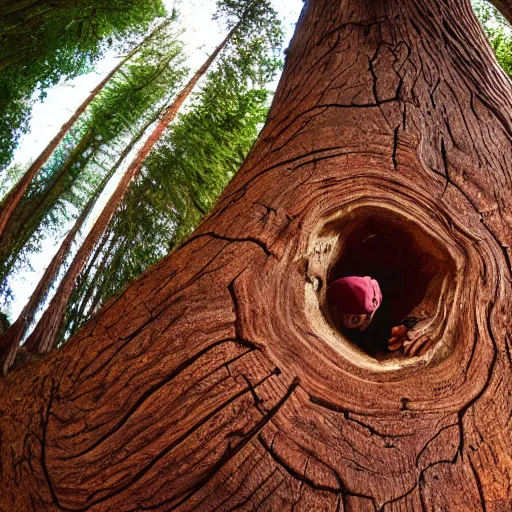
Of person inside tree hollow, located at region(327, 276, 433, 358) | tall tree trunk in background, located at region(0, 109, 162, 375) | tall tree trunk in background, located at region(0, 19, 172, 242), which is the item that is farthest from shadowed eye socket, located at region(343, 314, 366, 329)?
tall tree trunk in background, located at region(0, 19, 172, 242)

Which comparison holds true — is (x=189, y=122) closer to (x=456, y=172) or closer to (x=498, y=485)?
(x=456, y=172)

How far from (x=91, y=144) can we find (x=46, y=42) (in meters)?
0.79

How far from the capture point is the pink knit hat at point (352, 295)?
1.40 meters

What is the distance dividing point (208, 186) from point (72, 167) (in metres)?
1.07

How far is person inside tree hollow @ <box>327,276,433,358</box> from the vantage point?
1.20 m

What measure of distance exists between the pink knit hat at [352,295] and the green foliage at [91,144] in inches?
98.2

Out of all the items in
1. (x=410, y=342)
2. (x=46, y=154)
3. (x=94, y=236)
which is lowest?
(x=410, y=342)

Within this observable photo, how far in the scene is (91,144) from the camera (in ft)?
13.1

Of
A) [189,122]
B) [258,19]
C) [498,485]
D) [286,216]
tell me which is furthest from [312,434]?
[258,19]

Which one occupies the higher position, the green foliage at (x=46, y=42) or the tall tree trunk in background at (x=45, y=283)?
the green foliage at (x=46, y=42)

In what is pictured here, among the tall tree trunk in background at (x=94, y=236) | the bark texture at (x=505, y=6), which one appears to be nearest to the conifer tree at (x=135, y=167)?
the tall tree trunk in background at (x=94, y=236)

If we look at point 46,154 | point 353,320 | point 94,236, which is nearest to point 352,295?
point 353,320

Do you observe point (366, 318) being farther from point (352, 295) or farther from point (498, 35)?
point (498, 35)

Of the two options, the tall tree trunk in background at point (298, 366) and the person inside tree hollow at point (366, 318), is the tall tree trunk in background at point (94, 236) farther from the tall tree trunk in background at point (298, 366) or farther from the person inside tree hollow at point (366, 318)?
the person inside tree hollow at point (366, 318)
